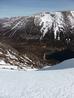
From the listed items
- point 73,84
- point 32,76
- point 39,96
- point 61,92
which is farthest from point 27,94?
point 32,76

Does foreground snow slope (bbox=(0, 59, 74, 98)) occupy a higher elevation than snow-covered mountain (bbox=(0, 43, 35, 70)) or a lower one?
higher

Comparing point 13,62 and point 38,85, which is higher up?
point 38,85

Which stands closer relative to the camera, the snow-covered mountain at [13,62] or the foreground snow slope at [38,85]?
the foreground snow slope at [38,85]

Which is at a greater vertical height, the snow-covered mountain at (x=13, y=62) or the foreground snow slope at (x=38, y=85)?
the foreground snow slope at (x=38, y=85)

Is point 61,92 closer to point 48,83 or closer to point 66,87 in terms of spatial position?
point 66,87

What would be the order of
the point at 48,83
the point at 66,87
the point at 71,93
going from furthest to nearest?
the point at 48,83, the point at 66,87, the point at 71,93

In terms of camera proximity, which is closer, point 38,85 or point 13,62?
point 38,85

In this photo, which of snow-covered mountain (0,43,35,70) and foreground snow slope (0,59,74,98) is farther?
snow-covered mountain (0,43,35,70)

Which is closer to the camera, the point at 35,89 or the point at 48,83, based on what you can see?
the point at 35,89
